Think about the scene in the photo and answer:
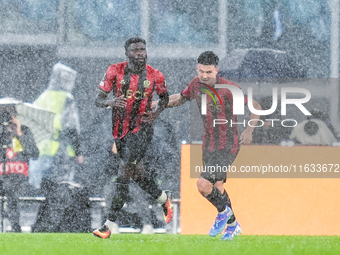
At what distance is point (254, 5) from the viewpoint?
13305mm

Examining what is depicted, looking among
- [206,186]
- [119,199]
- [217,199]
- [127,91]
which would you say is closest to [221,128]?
[206,186]

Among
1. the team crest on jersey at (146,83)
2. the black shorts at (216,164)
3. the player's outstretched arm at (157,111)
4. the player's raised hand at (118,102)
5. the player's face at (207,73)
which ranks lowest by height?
the black shorts at (216,164)

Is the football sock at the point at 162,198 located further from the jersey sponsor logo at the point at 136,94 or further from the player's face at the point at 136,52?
the player's face at the point at 136,52

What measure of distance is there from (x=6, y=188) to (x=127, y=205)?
145 cm

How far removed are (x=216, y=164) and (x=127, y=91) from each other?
1.15 metres

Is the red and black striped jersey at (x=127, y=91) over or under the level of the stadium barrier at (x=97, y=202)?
over

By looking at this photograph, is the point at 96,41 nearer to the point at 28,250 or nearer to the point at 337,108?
the point at 337,108

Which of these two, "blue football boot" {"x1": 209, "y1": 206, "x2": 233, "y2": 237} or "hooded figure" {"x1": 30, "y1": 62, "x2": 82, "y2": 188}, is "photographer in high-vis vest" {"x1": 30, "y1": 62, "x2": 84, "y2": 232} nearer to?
"hooded figure" {"x1": 30, "y1": 62, "x2": 82, "y2": 188}

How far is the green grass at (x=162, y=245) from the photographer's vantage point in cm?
642

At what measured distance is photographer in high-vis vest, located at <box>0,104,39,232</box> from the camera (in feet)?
29.6

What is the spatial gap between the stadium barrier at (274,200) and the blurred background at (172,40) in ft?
9.60

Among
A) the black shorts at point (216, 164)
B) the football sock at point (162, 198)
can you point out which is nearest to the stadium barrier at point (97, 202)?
the football sock at point (162, 198)

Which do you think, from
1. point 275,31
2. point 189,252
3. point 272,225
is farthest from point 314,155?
point 275,31

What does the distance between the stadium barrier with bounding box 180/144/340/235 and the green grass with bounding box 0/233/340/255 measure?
1.63 ft
